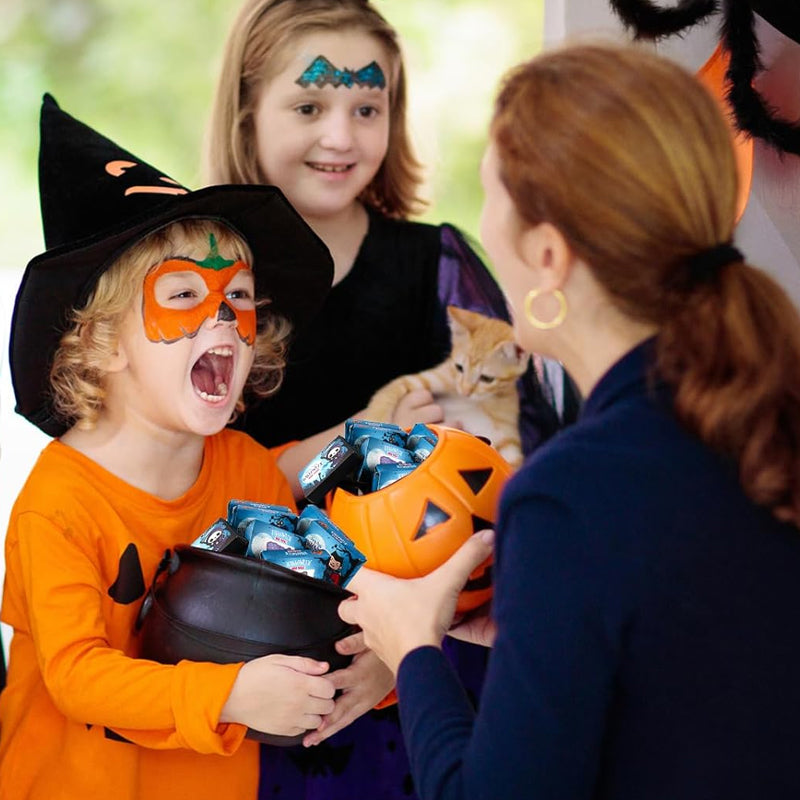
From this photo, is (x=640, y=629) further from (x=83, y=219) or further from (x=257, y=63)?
(x=257, y=63)

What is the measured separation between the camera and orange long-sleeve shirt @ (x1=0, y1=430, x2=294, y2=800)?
1.65 m

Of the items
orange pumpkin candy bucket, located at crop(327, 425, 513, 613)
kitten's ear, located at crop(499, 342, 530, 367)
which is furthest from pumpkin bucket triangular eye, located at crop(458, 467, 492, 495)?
kitten's ear, located at crop(499, 342, 530, 367)

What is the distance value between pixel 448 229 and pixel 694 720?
5.04 ft

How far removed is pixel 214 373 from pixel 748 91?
1088 millimetres

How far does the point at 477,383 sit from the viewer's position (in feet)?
7.76

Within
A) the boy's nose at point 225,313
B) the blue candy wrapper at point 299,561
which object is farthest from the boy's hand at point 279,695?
the boy's nose at point 225,313

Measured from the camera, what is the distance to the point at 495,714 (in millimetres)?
1137

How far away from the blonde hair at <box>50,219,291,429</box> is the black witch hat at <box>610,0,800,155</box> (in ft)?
2.91

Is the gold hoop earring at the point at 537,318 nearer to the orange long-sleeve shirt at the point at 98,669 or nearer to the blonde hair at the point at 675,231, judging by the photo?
the blonde hair at the point at 675,231

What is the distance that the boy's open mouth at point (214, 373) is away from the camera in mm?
1891

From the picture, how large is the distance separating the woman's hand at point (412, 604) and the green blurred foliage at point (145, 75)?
1.23m

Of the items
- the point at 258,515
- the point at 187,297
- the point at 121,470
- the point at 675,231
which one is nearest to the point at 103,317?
the point at 187,297

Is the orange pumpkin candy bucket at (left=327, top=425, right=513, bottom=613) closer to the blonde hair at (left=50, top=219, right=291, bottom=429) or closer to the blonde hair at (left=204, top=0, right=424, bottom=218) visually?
the blonde hair at (left=50, top=219, right=291, bottom=429)

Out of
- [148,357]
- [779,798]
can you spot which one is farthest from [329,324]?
[779,798]
